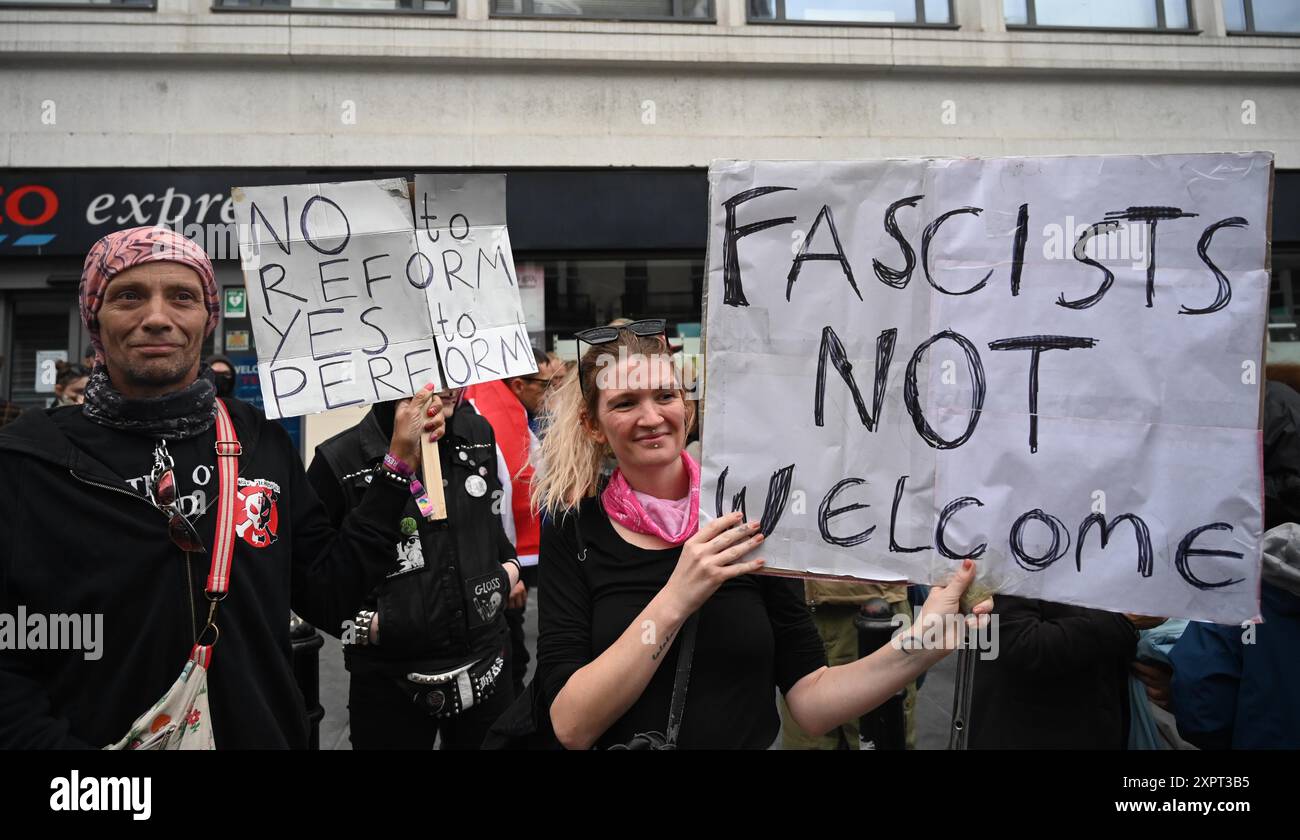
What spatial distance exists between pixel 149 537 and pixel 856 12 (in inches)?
398

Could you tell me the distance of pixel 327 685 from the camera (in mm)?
6039

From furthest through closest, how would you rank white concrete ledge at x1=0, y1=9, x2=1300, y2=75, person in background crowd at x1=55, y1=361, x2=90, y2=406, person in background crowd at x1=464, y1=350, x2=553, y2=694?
1. white concrete ledge at x1=0, y1=9, x2=1300, y2=75
2. person in background crowd at x1=55, y1=361, x2=90, y2=406
3. person in background crowd at x1=464, y1=350, x2=553, y2=694

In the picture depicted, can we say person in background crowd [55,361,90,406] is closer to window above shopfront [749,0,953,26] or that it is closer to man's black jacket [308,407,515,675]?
man's black jacket [308,407,515,675]

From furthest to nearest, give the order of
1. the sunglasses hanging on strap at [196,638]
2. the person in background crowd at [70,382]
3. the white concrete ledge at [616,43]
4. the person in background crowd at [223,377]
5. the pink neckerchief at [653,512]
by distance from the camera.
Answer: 1. the white concrete ledge at [616,43]
2. the person in background crowd at [70,382]
3. the person in background crowd at [223,377]
4. the pink neckerchief at [653,512]
5. the sunglasses hanging on strap at [196,638]

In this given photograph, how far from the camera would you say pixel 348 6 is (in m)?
9.37

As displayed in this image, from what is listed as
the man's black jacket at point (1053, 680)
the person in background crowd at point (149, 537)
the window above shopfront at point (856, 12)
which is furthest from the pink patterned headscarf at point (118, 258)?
the window above shopfront at point (856, 12)

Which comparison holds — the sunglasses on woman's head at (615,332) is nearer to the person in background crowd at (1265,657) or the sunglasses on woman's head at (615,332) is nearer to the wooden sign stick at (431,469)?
the wooden sign stick at (431,469)

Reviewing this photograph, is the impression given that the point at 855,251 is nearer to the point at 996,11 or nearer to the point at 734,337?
the point at 734,337

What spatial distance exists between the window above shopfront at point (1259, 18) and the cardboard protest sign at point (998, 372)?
1108 centimetres

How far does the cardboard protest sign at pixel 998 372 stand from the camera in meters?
1.89

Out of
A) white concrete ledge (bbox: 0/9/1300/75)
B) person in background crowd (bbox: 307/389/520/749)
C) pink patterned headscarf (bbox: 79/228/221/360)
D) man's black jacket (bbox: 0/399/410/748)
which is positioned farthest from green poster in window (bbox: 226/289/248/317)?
man's black jacket (bbox: 0/399/410/748)

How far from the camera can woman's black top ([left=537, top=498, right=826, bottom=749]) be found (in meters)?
1.91

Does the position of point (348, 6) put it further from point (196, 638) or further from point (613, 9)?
point (196, 638)

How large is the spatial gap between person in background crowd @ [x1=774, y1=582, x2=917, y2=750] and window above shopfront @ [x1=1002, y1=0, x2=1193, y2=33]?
835 cm
